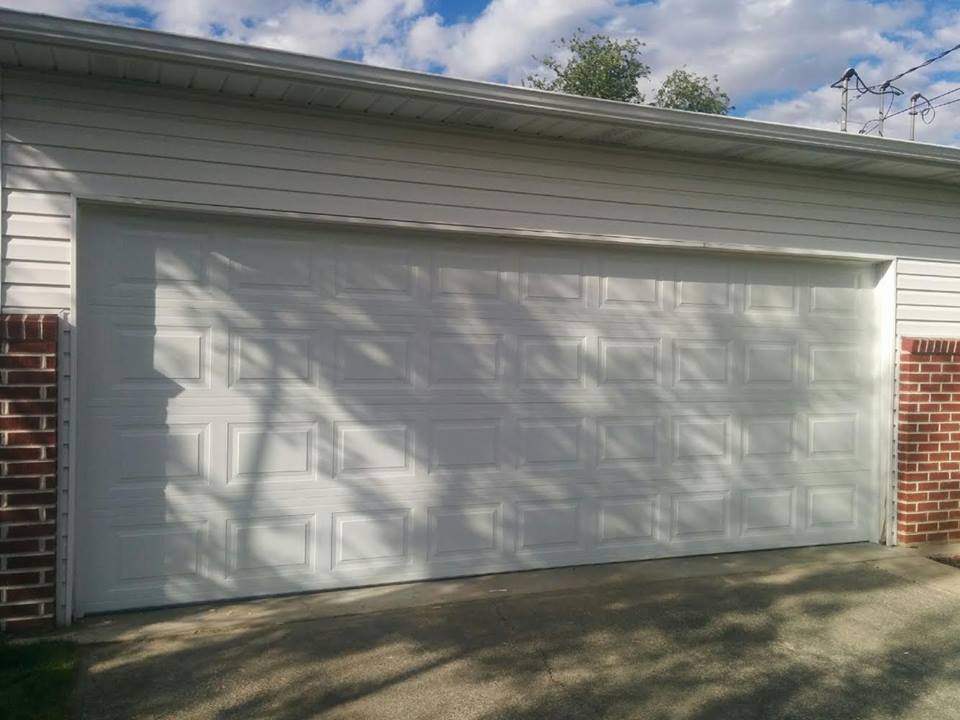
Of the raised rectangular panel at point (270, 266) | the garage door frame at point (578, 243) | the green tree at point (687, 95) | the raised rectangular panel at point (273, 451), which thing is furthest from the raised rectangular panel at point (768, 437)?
the green tree at point (687, 95)

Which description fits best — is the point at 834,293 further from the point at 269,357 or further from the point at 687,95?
the point at 687,95

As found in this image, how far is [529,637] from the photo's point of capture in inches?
193

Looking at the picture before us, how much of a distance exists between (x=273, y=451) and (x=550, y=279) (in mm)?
2272

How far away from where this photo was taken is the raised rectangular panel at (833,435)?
6.95 meters

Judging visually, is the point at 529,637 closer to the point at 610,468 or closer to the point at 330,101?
the point at 610,468

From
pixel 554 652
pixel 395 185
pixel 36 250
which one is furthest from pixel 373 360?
pixel 554 652

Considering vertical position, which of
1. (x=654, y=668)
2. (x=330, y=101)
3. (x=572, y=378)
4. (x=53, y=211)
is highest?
(x=330, y=101)

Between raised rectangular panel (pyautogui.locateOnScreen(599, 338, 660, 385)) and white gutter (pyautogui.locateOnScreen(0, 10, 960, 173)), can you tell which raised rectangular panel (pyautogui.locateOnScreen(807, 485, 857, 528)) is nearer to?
raised rectangular panel (pyautogui.locateOnScreen(599, 338, 660, 385))

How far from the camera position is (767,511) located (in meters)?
6.82

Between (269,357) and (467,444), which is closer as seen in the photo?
(269,357)

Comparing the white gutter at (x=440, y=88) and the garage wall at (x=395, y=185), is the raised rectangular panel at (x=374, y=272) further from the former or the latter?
the white gutter at (x=440, y=88)

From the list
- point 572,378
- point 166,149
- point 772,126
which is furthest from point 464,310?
point 772,126

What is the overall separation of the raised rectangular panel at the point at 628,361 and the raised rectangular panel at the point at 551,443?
0.44m

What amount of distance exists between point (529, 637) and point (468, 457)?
56.2 inches
